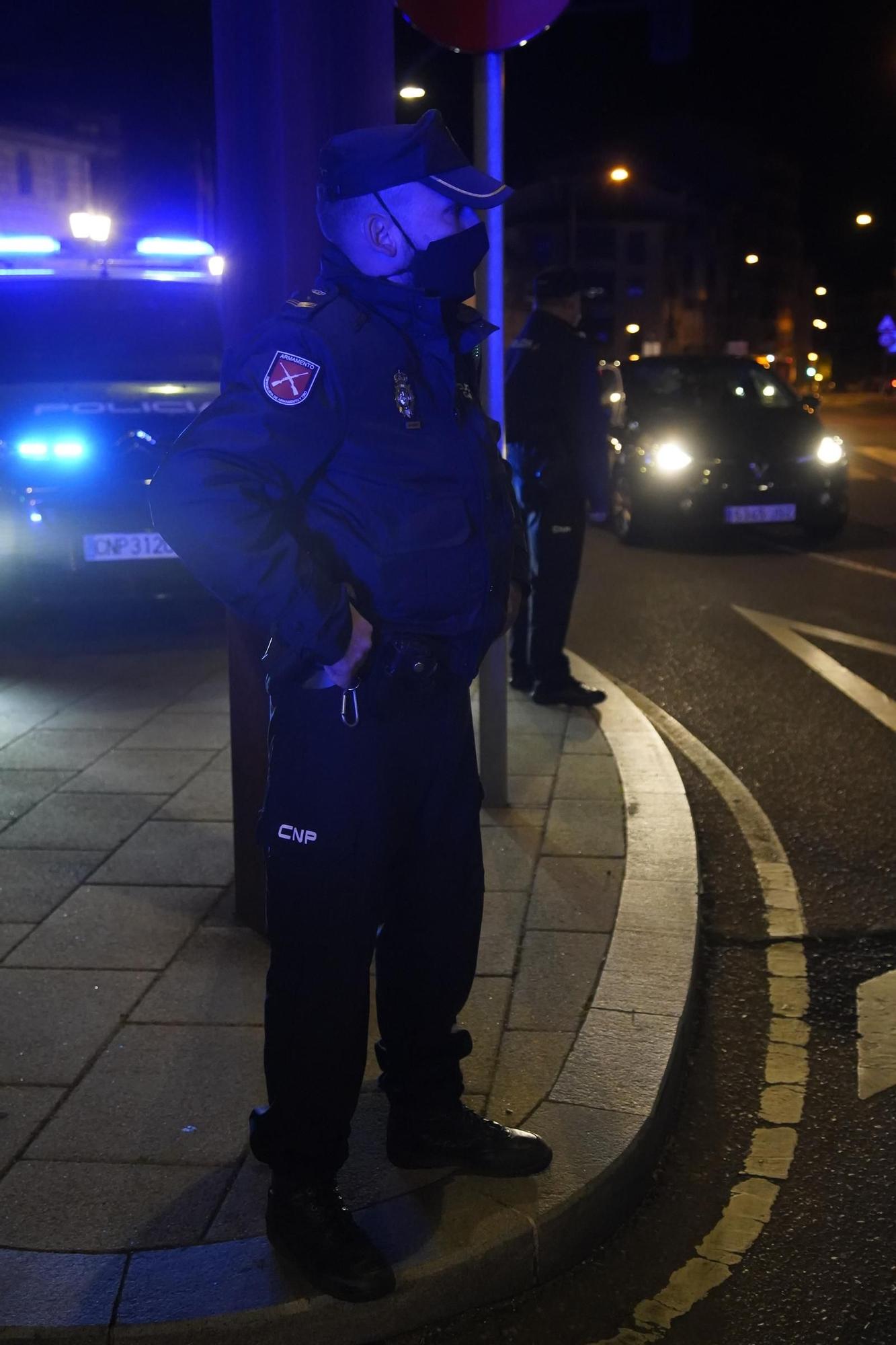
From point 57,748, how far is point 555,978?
3.21 meters

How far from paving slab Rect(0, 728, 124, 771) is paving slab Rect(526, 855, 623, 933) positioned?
2.31m

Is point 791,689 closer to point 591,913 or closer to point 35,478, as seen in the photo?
point 591,913

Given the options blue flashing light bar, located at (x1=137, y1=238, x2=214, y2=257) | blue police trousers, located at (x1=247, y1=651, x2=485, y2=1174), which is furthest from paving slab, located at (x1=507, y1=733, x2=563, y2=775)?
blue flashing light bar, located at (x1=137, y1=238, x2=214, y2=257)

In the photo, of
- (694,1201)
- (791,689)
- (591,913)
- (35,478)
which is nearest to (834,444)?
(791,689)

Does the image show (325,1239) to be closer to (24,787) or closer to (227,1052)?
(227,1052)

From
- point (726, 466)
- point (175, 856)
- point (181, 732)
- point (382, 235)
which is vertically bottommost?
point (175, 856)

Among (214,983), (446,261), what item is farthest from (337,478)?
(214,983)

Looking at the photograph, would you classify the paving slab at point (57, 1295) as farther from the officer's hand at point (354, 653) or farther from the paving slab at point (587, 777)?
the paving slab at point (587, 777)

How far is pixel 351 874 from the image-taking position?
258 centimetres

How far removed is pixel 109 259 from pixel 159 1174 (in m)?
7.90

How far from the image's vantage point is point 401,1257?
263cm

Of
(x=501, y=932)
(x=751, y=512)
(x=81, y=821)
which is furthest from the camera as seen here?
(x=751, y=512)

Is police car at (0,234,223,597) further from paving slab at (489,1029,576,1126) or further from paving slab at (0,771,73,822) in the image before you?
paving slab at (489,1029,576,1126)

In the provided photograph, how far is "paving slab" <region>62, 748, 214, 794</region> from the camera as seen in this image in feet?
18.7
